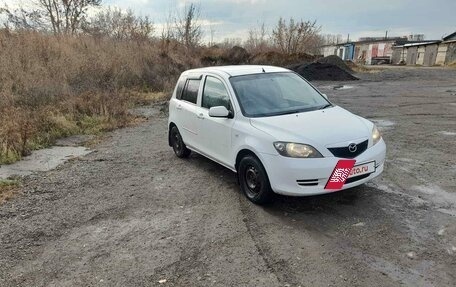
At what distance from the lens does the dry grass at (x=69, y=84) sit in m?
8.74

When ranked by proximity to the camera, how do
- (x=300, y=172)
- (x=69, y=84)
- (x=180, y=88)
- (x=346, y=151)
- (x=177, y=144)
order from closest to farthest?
(x=300, y=172) < (x=346, y=151) < (x=180, y=88) < (x=177, y=144) < (x=69, y=84)

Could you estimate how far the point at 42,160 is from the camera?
23.8 feet

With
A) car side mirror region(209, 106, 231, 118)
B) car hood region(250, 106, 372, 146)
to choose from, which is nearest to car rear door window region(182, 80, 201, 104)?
car side mirror region(209, 106, 231, 118)

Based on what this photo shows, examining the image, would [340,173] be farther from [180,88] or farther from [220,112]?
[180,88]

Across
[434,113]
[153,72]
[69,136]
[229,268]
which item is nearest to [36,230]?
[229,268]

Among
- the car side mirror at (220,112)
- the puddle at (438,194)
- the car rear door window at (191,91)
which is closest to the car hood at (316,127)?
the car side mirror at (220,112)

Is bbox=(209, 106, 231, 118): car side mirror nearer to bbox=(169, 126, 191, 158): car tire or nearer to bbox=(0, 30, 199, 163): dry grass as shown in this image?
bbox=(169, 126, 191, 158): car tire

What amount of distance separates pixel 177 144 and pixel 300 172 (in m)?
3.52

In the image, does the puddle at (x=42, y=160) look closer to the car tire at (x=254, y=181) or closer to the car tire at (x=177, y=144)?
the car tire at (x=177, y=144)

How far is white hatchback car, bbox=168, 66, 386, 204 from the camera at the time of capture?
165 inches

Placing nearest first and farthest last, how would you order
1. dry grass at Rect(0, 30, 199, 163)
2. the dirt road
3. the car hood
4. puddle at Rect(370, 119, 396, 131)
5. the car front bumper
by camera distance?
the dirt road, the car front bumper, the car hood, dry grass at Rect(0, 30, 199, 163), puddle at Rect(370, 119, 396, 131)

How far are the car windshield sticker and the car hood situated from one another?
0.25m

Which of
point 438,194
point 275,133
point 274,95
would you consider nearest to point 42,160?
point 274,95

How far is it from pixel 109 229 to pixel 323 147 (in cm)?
263
